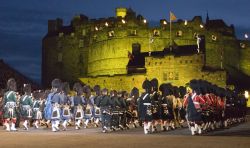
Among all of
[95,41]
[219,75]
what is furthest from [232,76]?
[95,41]

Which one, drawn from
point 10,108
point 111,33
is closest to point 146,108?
point 10,108

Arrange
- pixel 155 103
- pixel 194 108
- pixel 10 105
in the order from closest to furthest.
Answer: pixel 194 108
pixel 155 103
pixel 10 105

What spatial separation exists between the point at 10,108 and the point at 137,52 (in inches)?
2222

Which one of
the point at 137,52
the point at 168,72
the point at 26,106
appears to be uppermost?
the point at 137,52

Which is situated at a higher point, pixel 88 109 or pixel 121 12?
pixel 121 12

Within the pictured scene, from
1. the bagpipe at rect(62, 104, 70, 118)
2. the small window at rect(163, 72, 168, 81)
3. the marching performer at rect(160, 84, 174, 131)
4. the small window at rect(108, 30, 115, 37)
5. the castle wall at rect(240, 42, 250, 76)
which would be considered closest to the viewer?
the marching performer at rect(160, 84, 174, 131)

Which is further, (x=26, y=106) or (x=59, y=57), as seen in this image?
(x=59, y=57)

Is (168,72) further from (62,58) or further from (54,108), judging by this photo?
(54,108)

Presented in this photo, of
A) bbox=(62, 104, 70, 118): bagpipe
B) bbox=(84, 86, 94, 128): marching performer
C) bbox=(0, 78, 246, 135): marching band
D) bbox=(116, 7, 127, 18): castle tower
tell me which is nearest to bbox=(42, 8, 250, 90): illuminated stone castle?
bbox=(116, 7, 127, 18): castle tower

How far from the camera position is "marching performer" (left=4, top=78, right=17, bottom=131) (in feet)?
72.7

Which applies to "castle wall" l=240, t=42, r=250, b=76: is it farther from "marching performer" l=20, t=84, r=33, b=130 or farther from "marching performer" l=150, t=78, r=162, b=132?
"marching performer" l=150, t=78, r=162, b=132

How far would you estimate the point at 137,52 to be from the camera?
78.1 m

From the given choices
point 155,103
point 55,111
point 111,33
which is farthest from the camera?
point 111,33

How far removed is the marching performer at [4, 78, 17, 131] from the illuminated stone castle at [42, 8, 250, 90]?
43.0 meters
